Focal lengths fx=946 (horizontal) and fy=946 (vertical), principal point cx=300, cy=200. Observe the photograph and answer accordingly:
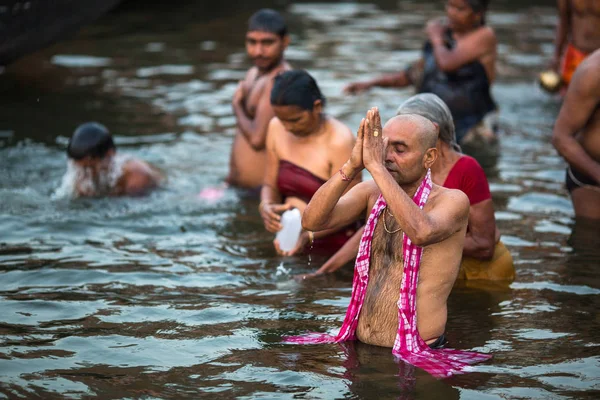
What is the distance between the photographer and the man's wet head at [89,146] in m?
8.12

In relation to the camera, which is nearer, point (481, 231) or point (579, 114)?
point (481, 231)

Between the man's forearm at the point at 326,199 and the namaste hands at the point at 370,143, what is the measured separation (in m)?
0.09

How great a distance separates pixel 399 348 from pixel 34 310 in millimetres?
2311

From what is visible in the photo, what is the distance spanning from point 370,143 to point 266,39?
3773 millimetres

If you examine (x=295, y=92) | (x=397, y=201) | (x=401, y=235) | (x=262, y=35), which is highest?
(x=262, y=35)

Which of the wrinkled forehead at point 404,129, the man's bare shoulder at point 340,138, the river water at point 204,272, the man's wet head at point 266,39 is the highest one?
the man's wet head at point 266,39

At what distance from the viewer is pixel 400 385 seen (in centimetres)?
455

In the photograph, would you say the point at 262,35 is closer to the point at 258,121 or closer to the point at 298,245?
the point at 258,121

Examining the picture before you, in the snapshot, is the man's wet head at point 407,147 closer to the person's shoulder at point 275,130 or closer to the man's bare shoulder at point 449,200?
the man's bare shoulder at point 449,200

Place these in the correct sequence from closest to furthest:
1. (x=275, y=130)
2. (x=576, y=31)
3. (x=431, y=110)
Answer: (x=431, y=110) → (x=275, y=130) → (x=576, y=31)

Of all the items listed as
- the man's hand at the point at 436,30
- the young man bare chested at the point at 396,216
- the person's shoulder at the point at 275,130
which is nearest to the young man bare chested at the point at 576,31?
the man's hand at the point at 436,30

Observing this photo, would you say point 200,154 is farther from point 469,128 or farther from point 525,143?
point 525,143

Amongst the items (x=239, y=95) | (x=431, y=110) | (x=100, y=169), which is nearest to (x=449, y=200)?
(x=431, y=110)

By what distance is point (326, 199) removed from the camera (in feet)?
14.9
